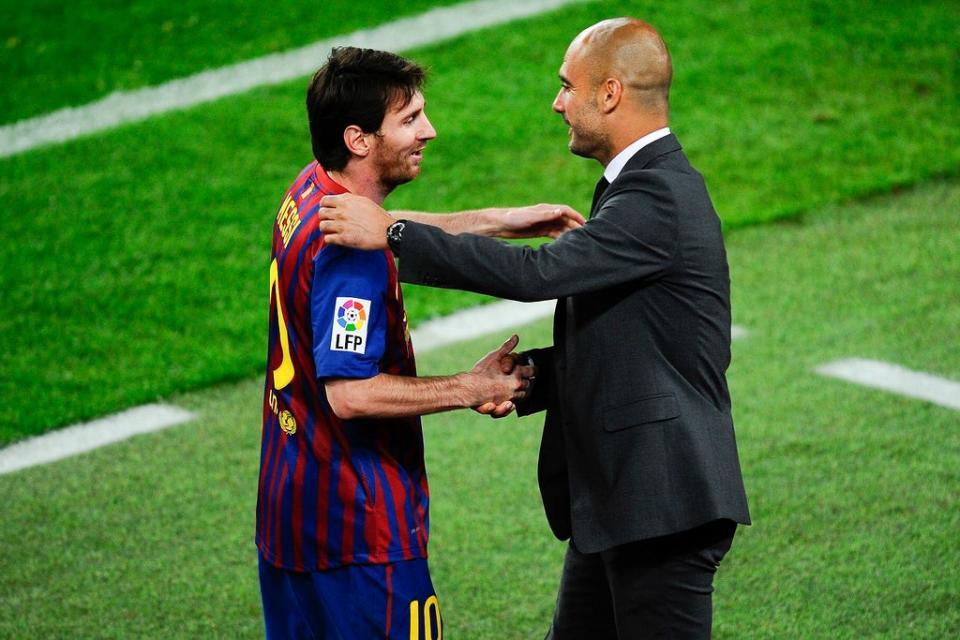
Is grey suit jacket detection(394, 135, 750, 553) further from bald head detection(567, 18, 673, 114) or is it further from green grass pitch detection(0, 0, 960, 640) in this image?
green grass pitch detection(0, 0, 960, 640)

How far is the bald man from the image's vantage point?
322 centimetres

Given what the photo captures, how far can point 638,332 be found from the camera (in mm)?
3326

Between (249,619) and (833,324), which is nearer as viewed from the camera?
(249,619)

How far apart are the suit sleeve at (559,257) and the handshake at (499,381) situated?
11.0 inches

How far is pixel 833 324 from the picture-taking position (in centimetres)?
723

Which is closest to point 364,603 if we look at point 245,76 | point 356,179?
point 356,179

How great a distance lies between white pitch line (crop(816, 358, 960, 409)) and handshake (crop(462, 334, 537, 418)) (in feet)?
11.2

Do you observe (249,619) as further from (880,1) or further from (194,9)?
(880,1)

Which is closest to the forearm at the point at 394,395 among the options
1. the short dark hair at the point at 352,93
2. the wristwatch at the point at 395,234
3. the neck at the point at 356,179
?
the wristwatch at the point at 395,234

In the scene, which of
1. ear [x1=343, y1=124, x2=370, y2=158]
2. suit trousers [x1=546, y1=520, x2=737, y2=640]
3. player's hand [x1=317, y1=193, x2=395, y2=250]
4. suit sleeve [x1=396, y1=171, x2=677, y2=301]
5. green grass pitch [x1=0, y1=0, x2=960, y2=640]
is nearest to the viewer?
player's hand [x1=317, y1=193, x2=395, y2=250]

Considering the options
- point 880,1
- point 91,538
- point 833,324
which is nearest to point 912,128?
point 880,1

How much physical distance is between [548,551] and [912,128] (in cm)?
610

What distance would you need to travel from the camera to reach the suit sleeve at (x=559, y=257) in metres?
3.20

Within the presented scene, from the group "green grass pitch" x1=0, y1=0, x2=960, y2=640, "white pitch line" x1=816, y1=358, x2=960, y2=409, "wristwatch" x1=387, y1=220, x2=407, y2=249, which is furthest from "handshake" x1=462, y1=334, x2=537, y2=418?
"white pitch line" x1=816, y1=358, x2=960, y2=409
